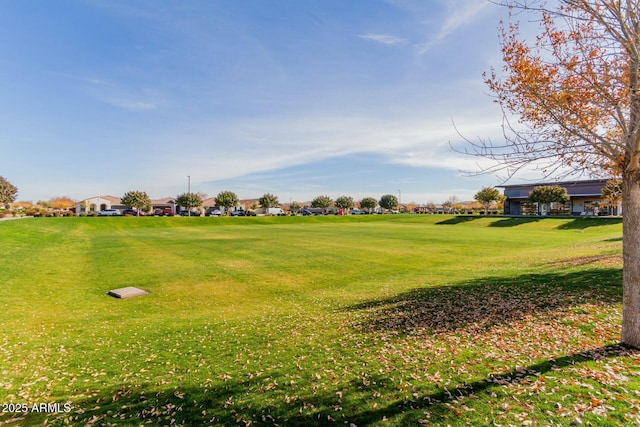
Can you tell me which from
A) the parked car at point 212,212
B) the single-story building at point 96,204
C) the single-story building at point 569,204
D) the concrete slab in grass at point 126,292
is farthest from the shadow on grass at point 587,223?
the single-story building at point 96,204

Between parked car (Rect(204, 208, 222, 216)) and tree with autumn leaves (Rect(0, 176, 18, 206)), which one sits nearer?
tree with autumn leaves (Rect(0, 176, 18, 206))

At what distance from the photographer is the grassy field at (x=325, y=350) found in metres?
6.05

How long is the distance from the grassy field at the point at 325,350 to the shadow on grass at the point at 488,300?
10 cm

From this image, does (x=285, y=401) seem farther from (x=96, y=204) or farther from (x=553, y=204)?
(x=96, y=204)

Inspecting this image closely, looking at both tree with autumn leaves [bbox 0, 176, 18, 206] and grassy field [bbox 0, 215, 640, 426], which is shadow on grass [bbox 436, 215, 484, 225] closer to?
grassy field [bbox 0, 215, 640, 426]

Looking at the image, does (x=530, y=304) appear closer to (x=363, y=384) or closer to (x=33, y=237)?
(x=363, y=384)

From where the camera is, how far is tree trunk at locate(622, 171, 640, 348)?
7.60m

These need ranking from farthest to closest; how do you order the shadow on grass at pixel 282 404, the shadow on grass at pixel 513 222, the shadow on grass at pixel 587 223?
1. the shadow on grass at pixel 513 222
2. the shadow on grass at pixel 587 223
3. the shadow on grass at pixel 282 404

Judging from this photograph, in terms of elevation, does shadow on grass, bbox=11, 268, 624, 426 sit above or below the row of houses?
below

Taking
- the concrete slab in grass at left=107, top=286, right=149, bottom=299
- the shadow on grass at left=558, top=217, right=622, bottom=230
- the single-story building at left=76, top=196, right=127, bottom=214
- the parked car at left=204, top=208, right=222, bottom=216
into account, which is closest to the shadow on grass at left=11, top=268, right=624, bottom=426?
the concrete slab in grass at left=107, top=286, right=149, bottom=299

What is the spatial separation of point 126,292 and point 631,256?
19.5 m

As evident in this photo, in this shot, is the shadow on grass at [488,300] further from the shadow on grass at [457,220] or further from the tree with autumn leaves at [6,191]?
the tree with autumn leaves at [6,191]

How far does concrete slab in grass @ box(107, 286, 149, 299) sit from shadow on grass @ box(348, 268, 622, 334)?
1105cm

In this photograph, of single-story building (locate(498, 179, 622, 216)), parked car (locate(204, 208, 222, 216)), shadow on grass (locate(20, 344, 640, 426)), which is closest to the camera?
shadow on grass (locate(20, 344, 640, 426))
